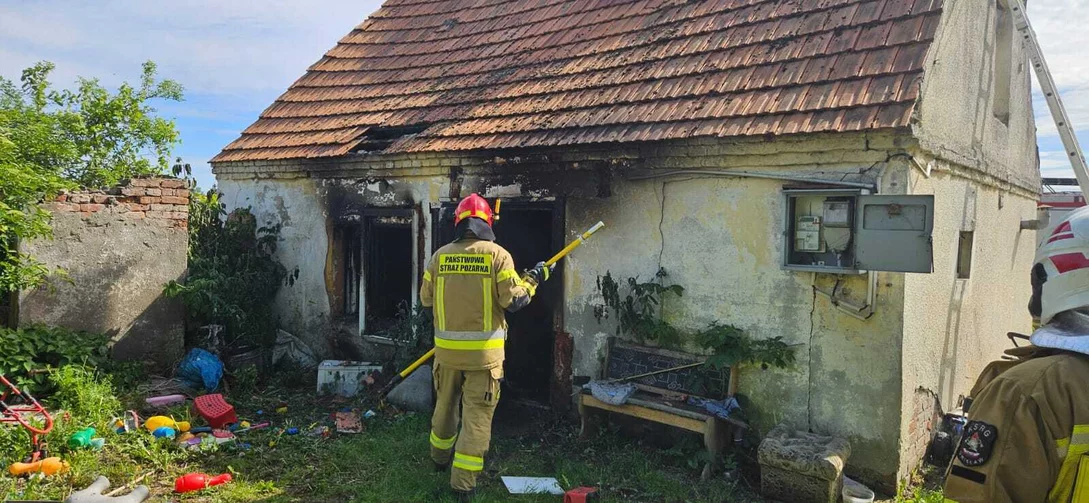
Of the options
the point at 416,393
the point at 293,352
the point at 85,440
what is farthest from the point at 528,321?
the point at 85,440

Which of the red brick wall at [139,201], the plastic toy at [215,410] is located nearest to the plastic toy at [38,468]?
the plastic toy at [215,410]

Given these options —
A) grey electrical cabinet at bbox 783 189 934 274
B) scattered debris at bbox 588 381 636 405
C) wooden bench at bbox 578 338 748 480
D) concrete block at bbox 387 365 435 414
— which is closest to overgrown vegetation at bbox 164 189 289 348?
concrete block at bbox 387 365 435 414

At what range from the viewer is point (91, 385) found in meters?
6.59

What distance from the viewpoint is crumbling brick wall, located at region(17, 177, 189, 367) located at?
7078mm

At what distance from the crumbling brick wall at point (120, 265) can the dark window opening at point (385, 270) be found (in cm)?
223

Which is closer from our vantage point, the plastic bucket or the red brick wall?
the plastic bucket

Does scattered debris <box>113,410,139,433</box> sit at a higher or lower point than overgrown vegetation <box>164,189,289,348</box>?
lower

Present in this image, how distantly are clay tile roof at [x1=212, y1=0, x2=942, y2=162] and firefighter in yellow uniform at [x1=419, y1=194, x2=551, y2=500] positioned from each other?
70.9 inches

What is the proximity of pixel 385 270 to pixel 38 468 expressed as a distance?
14.3 ft

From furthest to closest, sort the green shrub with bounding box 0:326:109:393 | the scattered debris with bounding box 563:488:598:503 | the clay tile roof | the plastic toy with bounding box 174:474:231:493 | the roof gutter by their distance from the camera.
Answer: the green shrub with bounding box 0:326:109:393
the clay tile roof
the roof gutter
the plastic toy with bounding box 174:474:231:493
the scattered debris with bounding box 563:488:598:503

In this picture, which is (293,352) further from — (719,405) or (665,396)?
(719,405)

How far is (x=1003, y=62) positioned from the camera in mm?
7883

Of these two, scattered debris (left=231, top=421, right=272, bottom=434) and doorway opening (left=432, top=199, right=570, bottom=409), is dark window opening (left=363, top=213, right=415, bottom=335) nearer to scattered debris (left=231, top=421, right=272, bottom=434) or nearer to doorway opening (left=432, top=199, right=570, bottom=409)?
doorway opening (left=432, top=199, right=570, bottom=409)

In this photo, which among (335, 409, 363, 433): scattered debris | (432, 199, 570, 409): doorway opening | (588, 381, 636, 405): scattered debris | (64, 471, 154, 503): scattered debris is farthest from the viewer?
(432, 199, 570, 409): doorway opening
